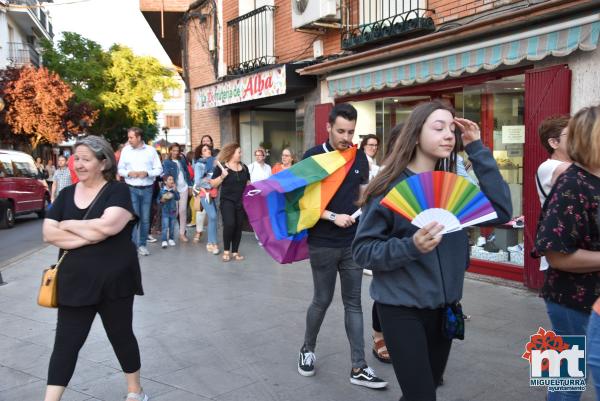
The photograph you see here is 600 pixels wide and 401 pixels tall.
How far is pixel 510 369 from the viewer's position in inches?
177

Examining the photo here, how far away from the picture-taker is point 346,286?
4262mm

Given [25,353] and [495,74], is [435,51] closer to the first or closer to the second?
[495,74]

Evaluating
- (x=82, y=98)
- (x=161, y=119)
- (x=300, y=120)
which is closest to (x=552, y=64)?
(x=300, y=120)

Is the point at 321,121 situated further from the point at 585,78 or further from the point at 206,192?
the point at 585,78

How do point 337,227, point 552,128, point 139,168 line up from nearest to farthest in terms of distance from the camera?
point 552,128 < point 337,227 < point 139,168

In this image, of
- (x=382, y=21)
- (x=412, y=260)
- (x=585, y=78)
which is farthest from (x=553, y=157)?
(x=382, y=21)

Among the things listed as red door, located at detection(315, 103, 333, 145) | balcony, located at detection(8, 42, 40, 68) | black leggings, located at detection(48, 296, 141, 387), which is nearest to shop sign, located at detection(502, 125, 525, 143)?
red door, located at detection(315, 103, 333, 145)

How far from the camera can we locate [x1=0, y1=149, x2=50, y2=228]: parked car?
54.2ft

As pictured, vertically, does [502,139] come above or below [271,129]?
below

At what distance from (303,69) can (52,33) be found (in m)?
46.5

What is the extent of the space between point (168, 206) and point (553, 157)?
852cm

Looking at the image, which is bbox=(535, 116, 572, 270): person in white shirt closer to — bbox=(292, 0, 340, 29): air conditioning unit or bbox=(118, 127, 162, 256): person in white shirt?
bbox=(292, 0, 340, 29): air conditioning unit

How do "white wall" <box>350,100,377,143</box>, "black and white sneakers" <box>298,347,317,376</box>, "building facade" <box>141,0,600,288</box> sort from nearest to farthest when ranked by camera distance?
1. "black and white sneakers" <box>298,347,317,376</box>
2. "building facade" <box>141,0,600,288</box>
3. "white wall" <box>350,100,377,143</box>

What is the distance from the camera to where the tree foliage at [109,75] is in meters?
36.6
